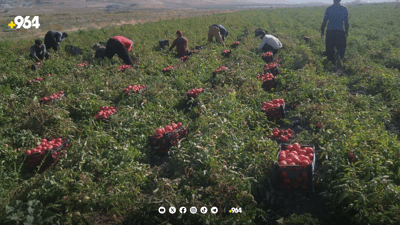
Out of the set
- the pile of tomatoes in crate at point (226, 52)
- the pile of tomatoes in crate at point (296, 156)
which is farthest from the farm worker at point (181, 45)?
the pile of tomatoes in crate at point (296, 156)

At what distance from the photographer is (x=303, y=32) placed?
1659cm

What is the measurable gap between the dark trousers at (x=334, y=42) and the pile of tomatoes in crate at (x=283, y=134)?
17.7 feet

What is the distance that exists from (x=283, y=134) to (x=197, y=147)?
6.60 ft

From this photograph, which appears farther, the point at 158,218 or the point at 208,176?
the point at 208,176

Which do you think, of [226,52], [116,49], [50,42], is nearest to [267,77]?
[226,52]

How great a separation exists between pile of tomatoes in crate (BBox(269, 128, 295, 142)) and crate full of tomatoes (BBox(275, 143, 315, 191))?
1041 mm

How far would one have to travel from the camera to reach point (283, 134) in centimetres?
525

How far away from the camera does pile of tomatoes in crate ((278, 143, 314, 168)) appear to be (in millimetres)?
3740

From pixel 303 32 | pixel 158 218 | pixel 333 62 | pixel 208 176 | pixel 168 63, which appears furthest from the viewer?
pixel 303 32

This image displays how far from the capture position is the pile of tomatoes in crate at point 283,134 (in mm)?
5029

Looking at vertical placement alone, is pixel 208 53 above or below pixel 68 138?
above

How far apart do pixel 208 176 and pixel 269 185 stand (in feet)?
2.64

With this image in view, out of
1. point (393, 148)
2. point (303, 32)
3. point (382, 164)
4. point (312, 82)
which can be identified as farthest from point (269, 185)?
point (303, 32)

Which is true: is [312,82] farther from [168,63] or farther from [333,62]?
[168,63]
